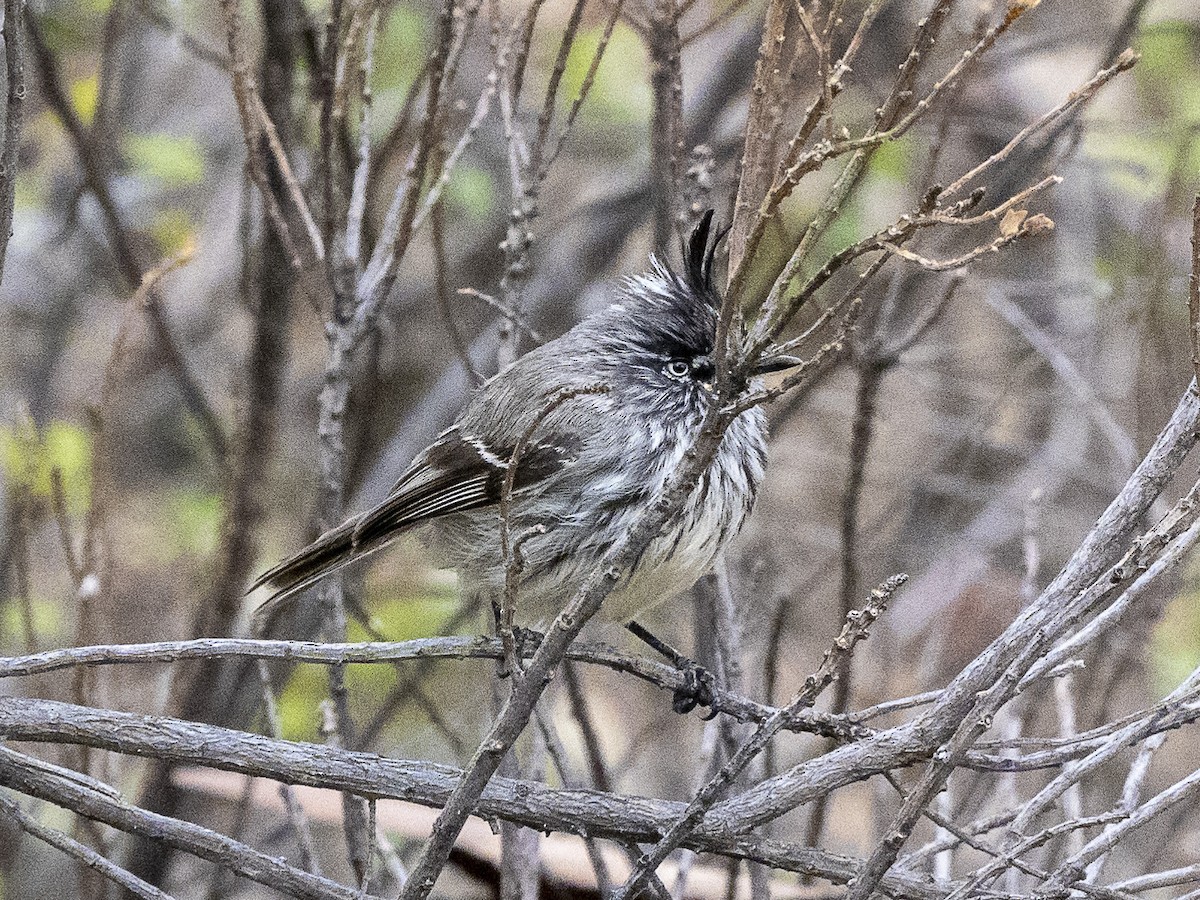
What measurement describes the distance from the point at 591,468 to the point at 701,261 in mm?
539

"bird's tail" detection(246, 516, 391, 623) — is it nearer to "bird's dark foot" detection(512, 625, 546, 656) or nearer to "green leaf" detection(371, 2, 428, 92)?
"bird's dark foot" detection(512, 625, 546, 656)

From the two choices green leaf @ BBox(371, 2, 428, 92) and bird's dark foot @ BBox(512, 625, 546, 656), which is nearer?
bird's dark foot @ BBox(512, 625, 546, 656)

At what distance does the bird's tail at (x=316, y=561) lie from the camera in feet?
10.5

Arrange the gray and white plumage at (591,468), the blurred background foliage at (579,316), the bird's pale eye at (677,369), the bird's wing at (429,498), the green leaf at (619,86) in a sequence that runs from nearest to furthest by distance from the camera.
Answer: the gray and white plumage at (591,468) → the bird's wing at (429,498) → the bird's pale eye at (677,369) → the blurred background foliage at (579,316) → the green leaf at (619,86)

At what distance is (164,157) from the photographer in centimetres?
533

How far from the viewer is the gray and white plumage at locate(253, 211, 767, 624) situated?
3.04 metres

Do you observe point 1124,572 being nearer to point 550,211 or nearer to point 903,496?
point 903,496

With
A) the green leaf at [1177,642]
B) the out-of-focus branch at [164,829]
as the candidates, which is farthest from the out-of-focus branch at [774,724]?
the green leaf at [1177,642]

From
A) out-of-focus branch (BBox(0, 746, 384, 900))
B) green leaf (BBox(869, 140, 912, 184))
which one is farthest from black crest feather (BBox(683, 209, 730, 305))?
green leaf (BBox(869, 140, 912, 184))

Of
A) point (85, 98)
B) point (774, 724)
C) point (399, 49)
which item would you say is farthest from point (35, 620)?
point (774, 724)

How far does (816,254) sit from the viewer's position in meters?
5.14

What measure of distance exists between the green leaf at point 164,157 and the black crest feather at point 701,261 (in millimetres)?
2873

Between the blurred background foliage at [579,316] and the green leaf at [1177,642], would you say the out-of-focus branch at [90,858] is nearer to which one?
the blurred background foliage at [579,316]

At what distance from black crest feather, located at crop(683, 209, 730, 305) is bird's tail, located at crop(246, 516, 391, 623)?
975 millimetres
